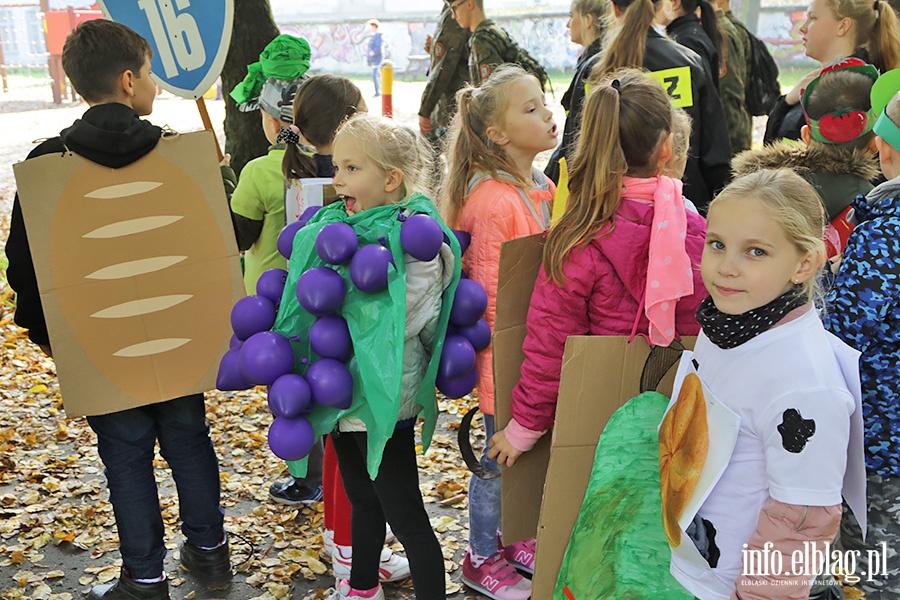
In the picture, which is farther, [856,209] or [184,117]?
[184,117]

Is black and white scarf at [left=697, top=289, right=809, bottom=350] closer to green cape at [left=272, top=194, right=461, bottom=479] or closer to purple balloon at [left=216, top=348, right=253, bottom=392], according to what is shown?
green cape at [left=272, top=194, right=461, bottom=479]

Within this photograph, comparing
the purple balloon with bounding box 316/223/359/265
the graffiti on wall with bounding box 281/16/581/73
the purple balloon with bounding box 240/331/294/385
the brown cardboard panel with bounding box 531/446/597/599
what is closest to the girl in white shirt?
the brown cardboard panel with bounding box 531/446/597/599

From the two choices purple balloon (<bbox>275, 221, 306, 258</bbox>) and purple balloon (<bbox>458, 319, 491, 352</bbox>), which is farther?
purple balloon (<bbox>275, 221, 306, 258</bbox>)

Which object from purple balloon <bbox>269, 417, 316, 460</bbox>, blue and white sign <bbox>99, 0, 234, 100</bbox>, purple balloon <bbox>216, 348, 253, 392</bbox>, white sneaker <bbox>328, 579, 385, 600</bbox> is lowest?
white sneaker <bbox>328, 579, 385, 600</bbox>

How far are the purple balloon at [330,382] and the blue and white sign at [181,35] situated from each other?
191 cm

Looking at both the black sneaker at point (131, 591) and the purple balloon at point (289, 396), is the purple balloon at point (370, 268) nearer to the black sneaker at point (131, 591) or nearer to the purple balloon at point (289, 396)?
the purple balloon at point (289, 396)

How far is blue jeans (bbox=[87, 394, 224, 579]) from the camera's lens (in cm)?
316

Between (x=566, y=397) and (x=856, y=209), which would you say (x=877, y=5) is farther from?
(x=566, y=397)

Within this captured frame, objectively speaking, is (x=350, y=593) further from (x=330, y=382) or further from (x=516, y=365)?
(x=516, y=365)

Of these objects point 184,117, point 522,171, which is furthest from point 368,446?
point 184,117

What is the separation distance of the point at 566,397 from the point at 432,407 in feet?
1.96

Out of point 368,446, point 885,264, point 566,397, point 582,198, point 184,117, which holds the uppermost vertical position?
point 582,198

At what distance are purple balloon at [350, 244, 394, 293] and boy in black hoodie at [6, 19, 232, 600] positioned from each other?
1046mm

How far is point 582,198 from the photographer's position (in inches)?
97.0
